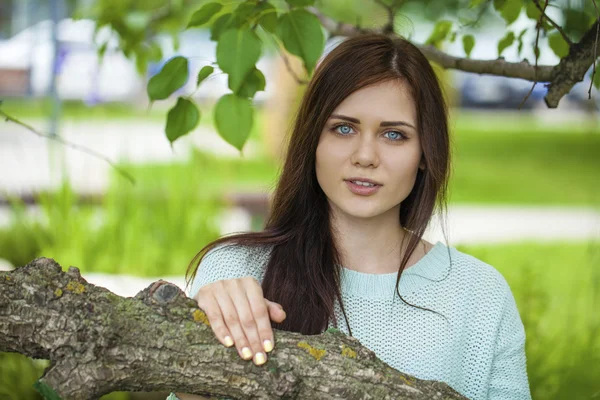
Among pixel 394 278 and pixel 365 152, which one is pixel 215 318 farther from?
pixel 394 278

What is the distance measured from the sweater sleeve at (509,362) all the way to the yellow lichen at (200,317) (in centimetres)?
78

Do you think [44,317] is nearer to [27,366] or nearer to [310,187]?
[310,187]

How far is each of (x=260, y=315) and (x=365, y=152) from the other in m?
0.50

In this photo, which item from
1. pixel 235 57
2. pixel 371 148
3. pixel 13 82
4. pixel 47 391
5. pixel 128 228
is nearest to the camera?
pixel 47 391

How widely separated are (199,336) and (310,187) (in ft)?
2.28

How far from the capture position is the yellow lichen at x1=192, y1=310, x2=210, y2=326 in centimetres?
127

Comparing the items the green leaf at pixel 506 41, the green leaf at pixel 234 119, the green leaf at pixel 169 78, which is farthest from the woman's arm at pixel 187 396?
the green leaf at pixel 506 41

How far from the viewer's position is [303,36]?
154 centimetres

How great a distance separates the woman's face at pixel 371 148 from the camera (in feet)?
5.58

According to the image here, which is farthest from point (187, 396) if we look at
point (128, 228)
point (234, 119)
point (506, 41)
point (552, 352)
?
point (128, 228)

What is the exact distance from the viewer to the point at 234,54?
4.81ft

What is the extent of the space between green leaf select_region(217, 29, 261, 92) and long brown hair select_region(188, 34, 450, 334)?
0.32m

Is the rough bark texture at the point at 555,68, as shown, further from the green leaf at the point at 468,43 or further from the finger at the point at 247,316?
the finger at the point at 247,316

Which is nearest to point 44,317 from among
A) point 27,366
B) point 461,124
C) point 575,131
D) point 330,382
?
point 330,382
